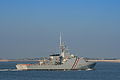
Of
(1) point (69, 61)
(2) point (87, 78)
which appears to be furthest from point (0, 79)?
(1) point (69, 61)

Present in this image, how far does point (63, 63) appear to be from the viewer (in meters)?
141

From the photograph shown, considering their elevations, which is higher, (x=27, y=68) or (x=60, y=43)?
(x=60, y=43)

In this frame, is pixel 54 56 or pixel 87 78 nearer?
pixel 87 78

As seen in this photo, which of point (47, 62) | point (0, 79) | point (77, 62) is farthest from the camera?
point (47, 62)

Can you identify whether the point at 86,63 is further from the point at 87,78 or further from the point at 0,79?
the point at 0,79

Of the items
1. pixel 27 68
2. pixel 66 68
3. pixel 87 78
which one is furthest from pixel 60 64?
pixel 87 78

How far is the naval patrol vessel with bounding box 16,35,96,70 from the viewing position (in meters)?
138

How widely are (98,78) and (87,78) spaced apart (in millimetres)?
2851

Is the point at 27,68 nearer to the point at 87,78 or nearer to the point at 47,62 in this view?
the point at 47,62

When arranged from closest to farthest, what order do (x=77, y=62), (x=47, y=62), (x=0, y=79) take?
1. (x=0, y=79)
2. (x=77, y=62)
3. (x=47, y=62)

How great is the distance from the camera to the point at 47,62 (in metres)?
149

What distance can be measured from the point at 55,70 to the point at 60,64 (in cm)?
298

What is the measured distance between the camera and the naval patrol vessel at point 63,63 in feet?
454

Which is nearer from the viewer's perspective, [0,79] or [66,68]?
[0,79]
